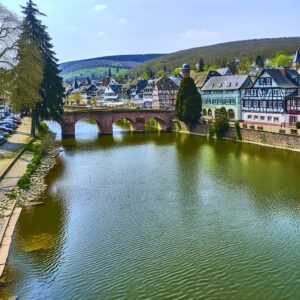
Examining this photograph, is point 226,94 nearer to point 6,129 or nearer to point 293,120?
point 293,120

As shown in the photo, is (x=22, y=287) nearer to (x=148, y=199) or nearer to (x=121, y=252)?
(x=121, y=252)

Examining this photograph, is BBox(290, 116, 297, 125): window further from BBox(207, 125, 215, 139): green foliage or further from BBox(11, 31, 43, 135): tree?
BBox(11, 31, 43, 135): tree

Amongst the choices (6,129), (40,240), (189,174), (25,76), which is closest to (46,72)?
(6,129)

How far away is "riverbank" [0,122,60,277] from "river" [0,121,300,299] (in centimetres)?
52

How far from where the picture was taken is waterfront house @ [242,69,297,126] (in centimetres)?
5279

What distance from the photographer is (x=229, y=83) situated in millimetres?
65688

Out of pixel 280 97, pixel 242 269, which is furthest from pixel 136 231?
pixel 280 97

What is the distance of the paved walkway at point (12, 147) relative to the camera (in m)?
35.0

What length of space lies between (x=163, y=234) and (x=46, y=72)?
37908mm

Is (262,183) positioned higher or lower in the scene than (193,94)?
lower

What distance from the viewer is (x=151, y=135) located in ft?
213

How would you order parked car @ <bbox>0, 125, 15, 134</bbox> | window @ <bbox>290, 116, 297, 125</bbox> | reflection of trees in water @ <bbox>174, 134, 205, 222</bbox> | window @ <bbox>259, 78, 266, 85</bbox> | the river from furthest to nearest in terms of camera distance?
window @ <bbox>259, 78, 266, 85</bbox> → parked car @ <bbox>0, 125, 15, 134</bbox> → window @ <bbox>290, 116, 297, 125</bbox> → reflection of trees in water @ <bbox>174, 134, 205, 222</bbox> → the river

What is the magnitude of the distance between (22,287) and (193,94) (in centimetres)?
4912

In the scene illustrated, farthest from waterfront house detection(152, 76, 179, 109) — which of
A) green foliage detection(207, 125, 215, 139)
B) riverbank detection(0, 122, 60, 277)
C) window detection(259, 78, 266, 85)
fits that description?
riverbank detection(0, 122, 60, 277)
